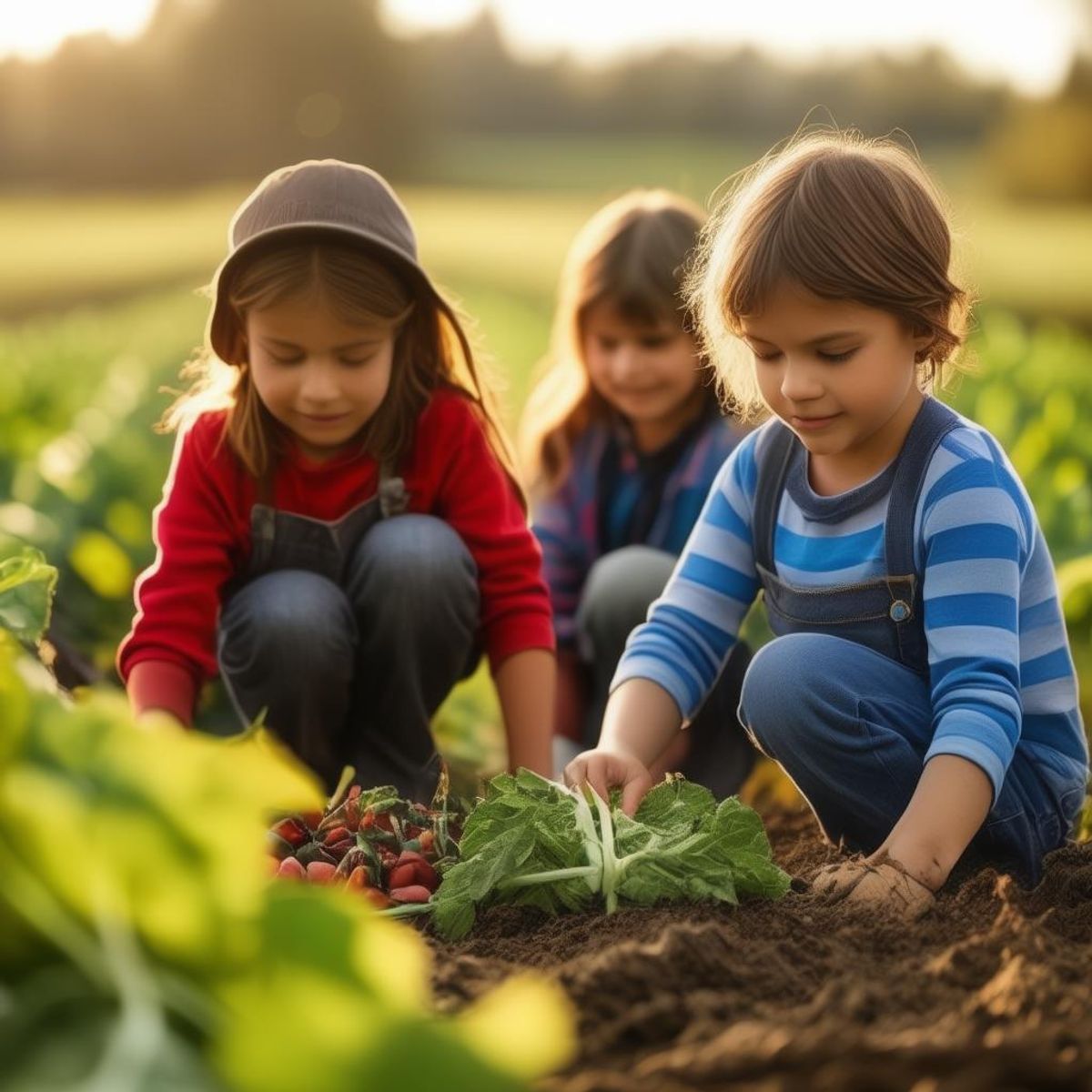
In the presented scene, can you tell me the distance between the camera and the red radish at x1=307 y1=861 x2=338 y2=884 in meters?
2.08

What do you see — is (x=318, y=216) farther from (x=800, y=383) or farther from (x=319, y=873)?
(x=319, y=873)

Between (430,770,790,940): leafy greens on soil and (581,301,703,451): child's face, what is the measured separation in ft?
5.14

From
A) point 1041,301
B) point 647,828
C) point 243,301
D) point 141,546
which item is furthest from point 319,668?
point 1041,301

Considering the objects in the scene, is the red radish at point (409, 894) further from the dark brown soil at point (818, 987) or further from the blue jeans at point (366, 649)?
the blue jeans at point (366, 649)

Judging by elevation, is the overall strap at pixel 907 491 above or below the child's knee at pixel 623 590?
above

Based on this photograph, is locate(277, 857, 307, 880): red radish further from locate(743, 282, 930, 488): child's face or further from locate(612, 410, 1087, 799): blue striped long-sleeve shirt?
locate(743, 282, 930, 488): child's face

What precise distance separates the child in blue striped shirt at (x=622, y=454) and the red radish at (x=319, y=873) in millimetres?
1327

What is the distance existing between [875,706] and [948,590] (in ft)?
0.68

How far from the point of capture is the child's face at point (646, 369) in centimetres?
350

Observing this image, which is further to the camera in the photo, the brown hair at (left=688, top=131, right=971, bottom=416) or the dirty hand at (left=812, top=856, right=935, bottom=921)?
the brown hair at (left=688, top=131, right=971, bottom=416)

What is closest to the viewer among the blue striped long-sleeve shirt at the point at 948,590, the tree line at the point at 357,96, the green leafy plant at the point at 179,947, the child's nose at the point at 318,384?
the green leafy plant at the point at 179,947

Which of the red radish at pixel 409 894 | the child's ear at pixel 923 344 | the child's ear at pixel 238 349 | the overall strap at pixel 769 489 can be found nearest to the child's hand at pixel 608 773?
the red radish at pixel 409 894

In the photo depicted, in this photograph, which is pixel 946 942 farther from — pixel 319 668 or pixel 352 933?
pixel 319 668

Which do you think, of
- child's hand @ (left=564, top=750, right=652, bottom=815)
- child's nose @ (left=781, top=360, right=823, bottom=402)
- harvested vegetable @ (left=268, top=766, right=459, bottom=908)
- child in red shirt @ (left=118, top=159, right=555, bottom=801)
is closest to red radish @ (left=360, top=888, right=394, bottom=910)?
harvested vegetable @ (left=268, top=766, right=459, bottom=908)
